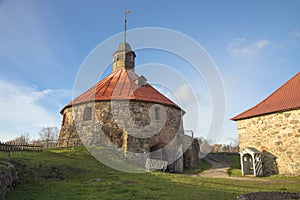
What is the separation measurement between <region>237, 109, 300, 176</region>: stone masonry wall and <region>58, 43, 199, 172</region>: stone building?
6.20m

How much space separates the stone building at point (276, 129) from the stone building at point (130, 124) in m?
5.75

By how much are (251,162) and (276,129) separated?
321cm

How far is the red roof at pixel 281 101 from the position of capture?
1550 cm

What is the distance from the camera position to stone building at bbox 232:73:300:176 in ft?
48.3

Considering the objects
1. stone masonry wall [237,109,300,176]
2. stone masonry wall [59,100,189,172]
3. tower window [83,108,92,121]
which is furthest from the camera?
tower window [83,108,92,121]

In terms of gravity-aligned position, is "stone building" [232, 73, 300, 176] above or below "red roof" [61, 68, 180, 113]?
below

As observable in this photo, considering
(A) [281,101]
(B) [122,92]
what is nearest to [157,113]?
(B) [122,92]

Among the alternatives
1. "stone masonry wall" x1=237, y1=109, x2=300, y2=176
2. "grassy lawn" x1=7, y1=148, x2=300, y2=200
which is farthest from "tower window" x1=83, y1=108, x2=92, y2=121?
"stone masonry wall" x1=237, y1=109, x2=300, y2=176

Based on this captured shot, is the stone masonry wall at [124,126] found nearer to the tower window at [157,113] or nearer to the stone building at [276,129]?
the tower window at [157,113]

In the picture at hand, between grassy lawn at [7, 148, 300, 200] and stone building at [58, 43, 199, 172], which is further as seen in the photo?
stone building at [58, 43, 199, 172]

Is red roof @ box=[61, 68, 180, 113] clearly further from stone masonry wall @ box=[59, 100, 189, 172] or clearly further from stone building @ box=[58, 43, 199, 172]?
stone masonry wall @ box=[59, 100, 189, 172]

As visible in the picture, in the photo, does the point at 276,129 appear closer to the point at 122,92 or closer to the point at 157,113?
the point at 157,113

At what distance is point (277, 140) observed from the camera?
15508 millimetres

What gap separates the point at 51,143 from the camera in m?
22.4
